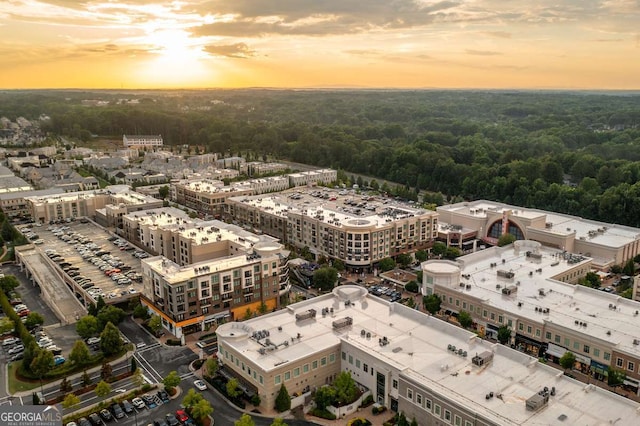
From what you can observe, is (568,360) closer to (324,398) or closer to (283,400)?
(324,398)

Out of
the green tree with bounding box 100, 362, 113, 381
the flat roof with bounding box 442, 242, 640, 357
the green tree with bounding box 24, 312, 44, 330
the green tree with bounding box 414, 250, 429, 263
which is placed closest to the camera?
the green tree with bounding box 100, 362, 113, 381

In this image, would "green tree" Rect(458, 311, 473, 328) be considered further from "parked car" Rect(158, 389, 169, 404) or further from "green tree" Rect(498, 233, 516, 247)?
"parked car" Rect(158, 389, 169, 404)

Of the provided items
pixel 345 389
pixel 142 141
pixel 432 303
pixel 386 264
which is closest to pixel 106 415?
pixel 345 389

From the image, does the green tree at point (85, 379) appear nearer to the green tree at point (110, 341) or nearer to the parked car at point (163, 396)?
the green tree at point (110, 341)

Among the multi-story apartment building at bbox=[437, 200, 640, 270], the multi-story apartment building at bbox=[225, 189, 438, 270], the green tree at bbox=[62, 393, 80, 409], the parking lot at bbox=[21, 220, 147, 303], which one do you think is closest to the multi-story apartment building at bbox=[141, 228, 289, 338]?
the parking lot at bbox=[21, 220, 147, 303]

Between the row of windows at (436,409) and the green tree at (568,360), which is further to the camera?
the green tree at (568,360)

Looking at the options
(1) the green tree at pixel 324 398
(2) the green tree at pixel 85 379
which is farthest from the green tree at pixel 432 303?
(2) the green tree at pixel 85 379
